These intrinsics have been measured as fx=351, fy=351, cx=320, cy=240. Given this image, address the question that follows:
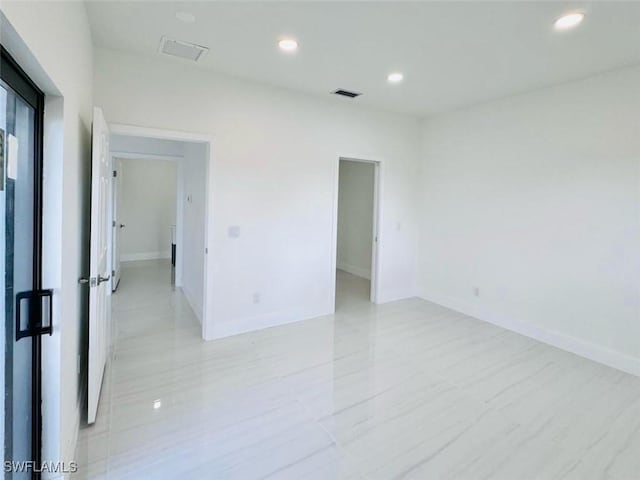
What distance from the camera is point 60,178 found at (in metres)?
1.69

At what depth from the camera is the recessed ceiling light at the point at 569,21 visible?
237cm

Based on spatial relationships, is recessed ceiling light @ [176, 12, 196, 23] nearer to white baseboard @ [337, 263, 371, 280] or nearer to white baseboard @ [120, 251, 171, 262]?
white baseboard @ [337, 263, 371, 280]

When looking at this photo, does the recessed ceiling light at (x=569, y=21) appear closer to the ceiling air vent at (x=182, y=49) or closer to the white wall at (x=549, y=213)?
the white wall at (x=549, y=213)

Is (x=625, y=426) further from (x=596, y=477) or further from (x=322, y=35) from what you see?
(x=322, y=35)

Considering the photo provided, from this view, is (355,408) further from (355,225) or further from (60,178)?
(355,225)

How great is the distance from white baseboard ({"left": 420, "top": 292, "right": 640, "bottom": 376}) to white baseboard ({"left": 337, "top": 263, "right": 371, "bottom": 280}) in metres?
2.20

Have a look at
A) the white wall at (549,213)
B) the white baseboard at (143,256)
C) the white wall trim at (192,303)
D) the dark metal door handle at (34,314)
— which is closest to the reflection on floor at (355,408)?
the white wall trim at (192,303)

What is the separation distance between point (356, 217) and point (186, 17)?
531 centimetres

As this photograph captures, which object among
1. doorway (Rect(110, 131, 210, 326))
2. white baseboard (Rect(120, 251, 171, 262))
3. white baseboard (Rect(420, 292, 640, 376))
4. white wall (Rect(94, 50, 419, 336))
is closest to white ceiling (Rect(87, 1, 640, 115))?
white wall (Rect(94, 50, 419, 336))

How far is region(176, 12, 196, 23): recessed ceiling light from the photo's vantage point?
8.05 feet

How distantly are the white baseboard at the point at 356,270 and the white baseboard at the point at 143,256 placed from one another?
13.6 ft

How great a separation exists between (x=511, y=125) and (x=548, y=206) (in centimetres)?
107

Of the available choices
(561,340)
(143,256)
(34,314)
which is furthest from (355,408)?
(143,256)

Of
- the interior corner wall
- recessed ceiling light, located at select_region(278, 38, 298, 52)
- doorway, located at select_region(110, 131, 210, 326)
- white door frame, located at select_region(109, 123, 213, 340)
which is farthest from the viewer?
doorway, located at select_region(110, 131, 210, 326)
